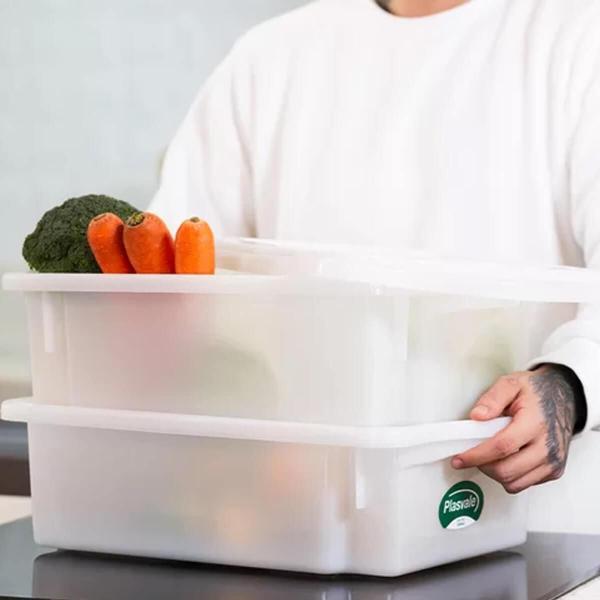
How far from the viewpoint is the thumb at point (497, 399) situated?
783mm

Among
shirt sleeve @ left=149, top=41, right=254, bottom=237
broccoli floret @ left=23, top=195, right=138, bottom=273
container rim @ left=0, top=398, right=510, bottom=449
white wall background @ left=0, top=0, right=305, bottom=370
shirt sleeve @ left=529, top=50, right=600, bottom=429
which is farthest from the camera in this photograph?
white wall background @ left=0, top=0, right=305, bottom=370

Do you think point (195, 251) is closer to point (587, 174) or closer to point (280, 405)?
point (280, 405)

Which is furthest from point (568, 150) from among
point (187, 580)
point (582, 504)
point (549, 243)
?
point (187, 580)

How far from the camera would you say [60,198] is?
2.03 meters

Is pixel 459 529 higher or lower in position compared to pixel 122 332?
lower

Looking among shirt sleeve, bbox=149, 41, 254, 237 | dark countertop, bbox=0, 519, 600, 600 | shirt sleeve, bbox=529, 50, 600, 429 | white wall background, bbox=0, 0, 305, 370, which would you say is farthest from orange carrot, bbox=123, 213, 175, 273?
white wall background, bbox=0, 0, 305, 370

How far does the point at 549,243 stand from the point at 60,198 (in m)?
1.05

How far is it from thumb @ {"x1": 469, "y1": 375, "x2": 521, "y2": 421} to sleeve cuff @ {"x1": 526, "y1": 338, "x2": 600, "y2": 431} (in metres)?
0.07

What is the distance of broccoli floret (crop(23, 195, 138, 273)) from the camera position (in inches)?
33.4

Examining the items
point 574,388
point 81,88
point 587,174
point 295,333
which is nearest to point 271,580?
point 295,333

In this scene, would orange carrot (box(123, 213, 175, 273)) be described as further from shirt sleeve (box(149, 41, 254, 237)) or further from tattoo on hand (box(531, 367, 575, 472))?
shirt sleeve (box(149, 41, 254, 237))

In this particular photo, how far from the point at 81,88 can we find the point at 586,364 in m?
1.34

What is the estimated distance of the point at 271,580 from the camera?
2.53 ft

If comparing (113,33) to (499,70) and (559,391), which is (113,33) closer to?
(499,70)
